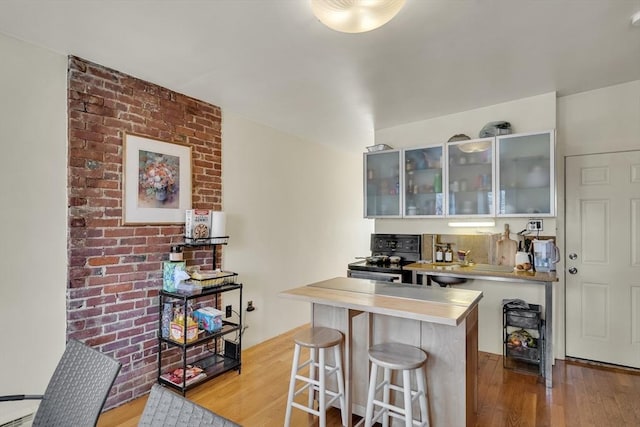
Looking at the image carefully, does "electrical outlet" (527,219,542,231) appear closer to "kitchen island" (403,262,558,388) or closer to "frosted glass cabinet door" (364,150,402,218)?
"kitchen island" (403,262,558,388)

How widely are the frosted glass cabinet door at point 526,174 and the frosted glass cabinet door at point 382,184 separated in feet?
3.39

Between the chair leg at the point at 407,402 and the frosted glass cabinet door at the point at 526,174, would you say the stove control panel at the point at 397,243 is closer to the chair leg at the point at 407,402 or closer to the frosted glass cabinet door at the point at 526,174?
the frosted glass cabinet door at the point at 526,174

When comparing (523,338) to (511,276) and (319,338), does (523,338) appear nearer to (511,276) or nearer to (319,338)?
(511,276)

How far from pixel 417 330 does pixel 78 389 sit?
5.55 feet

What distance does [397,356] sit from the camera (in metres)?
1.84

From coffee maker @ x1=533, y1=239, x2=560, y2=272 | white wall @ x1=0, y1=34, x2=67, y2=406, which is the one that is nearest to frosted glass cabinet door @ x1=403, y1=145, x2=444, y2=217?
coffee maker @ x1=533, y1=239, x2=560, y2=272

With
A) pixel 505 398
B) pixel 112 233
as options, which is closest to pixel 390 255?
pixel 505 398

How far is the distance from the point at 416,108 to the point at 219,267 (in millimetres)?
2526

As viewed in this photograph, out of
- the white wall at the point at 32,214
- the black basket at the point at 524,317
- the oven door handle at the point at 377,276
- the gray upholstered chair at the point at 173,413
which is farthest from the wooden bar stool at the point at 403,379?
the white wall at the point at 32,214

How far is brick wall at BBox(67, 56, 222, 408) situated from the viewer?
7.41ft

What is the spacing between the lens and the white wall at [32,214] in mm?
1986

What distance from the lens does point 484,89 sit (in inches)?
116

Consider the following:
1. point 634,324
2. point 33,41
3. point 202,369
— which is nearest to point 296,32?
point 33,41

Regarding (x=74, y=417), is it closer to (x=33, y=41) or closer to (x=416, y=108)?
(x=33, y=41)
